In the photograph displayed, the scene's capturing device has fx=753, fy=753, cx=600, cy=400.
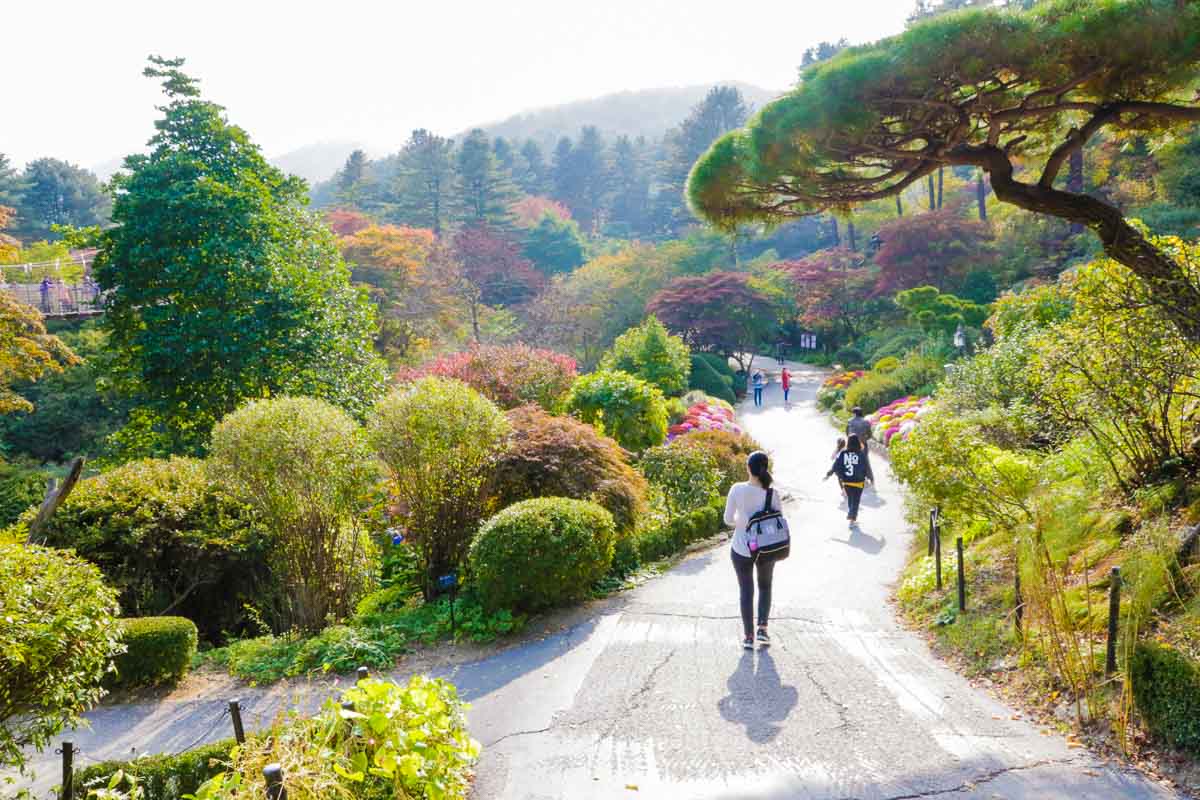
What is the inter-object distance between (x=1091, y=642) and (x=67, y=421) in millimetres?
21970

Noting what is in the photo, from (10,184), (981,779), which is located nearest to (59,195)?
(10,184)

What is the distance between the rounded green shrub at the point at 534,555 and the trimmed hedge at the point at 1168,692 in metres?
4.11

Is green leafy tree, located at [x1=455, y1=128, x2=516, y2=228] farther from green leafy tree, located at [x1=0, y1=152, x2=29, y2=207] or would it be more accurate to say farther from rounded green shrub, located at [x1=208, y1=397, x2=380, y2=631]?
rounded green shrub, located at [x1=208, y1=397, x2=380, y2=631]

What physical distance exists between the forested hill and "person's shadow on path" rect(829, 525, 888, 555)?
528 ft

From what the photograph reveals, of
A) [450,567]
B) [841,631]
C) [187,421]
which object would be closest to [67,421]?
[187,421]

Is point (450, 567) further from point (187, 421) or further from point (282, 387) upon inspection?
point (187, 421)

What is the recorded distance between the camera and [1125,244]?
5516 millimetres

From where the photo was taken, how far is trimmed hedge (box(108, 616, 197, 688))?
19.6 ft

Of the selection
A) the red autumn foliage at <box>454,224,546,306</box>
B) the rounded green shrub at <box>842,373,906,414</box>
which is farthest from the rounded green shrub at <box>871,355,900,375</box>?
the red autumn foliage at <box>454,224,546,306</box>

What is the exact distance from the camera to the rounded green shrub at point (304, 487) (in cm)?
689

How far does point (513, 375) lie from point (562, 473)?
5470mm

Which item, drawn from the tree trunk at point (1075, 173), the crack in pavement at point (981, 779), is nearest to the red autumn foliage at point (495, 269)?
the tree trunk at point (1075, 173)

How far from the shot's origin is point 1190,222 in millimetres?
19953

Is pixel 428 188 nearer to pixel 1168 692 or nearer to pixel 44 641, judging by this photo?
pixel 44 641
